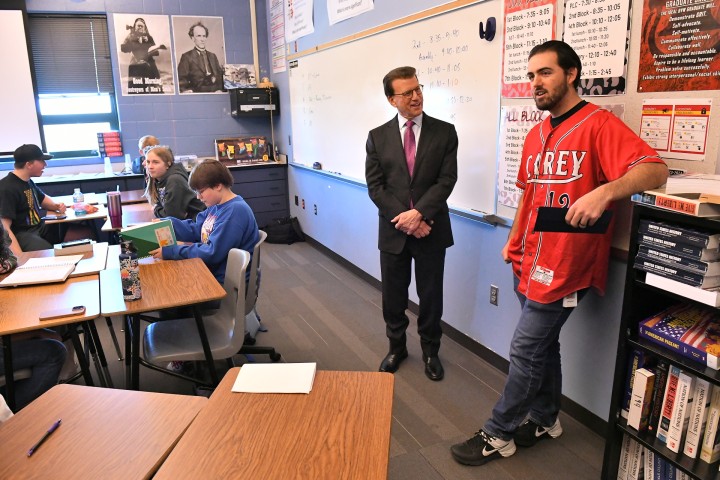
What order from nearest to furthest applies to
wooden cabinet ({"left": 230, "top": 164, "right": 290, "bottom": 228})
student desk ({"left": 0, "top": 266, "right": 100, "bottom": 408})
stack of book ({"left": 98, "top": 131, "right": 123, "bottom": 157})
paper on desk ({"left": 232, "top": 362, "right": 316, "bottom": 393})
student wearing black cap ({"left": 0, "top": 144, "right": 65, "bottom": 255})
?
paper on desk ({"left": 232, "top": 362, "right": 316, "bottom": 393}) < student desk ({"left": 0, "top": 266, "right": 100, "bottom": 408}) < student wearing black cap ({"left": 0, "top": 144, "right": 65, "bottom": 255}) < stack of book ({"left": 98, "top": 131, "right": 123, "bottom": 157}) < wooden cabinet ({"left": 230, "top": 164, "right": 290, "bottom": 228})

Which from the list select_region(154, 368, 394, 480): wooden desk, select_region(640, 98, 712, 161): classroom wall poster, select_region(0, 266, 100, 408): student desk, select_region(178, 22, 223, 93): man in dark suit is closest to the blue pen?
select_region(154, 368, 394, 480): wooden desk

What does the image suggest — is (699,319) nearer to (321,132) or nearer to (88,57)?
(321,132)

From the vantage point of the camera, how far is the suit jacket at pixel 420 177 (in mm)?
2578

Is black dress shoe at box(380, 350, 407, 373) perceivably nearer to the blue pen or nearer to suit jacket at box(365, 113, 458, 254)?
suit jacket at box(365, 113, 458, 254)

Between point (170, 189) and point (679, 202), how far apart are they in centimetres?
300

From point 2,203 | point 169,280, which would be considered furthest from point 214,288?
point 2,203

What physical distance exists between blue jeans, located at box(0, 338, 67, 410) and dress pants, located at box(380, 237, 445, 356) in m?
1.57

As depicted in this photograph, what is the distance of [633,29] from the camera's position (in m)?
1.90

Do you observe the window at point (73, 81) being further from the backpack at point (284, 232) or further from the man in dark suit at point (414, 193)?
the man in dark suit at point (414, 193)

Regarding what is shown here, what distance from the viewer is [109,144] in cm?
580

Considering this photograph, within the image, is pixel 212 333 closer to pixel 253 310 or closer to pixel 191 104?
pixel 253 310

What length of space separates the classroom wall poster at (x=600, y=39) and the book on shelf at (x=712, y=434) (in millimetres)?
1126

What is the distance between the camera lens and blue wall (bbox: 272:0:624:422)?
7.23 feet

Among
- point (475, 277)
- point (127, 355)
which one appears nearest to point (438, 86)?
point (475, 277)
